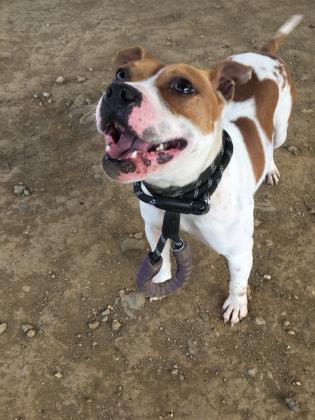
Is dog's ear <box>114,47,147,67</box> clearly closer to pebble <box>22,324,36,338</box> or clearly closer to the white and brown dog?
the white and brown dog

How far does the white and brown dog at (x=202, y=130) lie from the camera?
253 cm

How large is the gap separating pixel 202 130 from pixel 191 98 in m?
0.19

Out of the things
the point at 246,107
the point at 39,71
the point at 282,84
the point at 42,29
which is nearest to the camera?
the point at 246,107

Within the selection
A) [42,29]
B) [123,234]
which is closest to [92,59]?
[42,29]

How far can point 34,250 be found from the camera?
4449mm

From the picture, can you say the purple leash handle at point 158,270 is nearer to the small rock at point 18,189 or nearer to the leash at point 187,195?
the leash at point 187,195

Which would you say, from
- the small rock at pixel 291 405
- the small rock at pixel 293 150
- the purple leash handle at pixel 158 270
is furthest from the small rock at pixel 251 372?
the small rock at pixel 293 150

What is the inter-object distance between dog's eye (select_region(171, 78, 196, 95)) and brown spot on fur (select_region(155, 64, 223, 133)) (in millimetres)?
18

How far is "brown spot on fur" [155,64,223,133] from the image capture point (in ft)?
8.74

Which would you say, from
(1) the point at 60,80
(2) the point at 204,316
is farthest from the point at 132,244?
(1) the point at 60,80

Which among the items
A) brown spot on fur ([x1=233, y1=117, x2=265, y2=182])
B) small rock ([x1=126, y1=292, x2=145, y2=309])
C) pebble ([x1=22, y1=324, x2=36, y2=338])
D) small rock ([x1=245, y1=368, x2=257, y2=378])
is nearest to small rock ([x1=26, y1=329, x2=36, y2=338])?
pebble ([x1=22, y1=324, x2=36, y2=338])

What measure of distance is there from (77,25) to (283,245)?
4712mm

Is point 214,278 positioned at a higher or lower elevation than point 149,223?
lower

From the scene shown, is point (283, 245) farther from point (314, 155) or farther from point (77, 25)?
point (77, 25)
